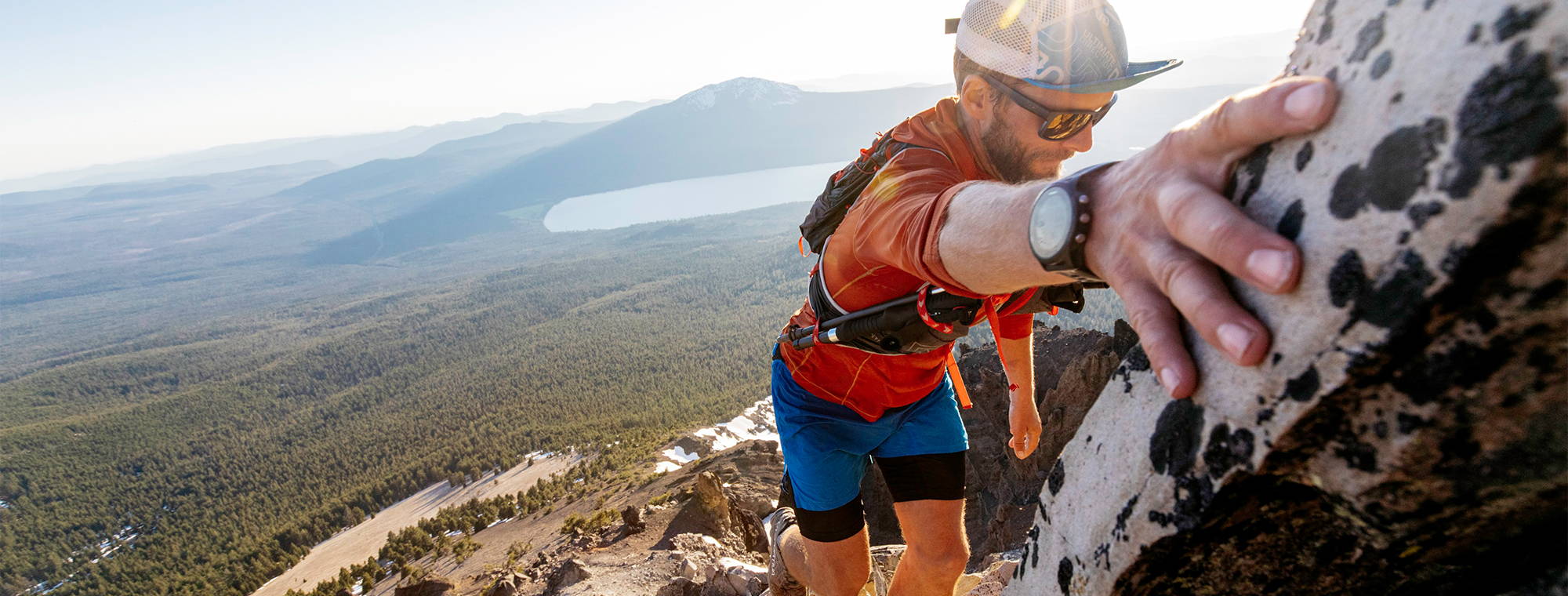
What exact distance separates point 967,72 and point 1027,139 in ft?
1.13

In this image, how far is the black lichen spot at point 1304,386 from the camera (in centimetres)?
111

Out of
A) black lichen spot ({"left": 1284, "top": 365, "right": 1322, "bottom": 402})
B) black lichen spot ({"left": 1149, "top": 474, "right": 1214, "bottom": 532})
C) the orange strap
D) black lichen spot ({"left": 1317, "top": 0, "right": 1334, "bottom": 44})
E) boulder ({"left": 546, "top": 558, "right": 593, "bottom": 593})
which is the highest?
black lichen spot ({"left": 1317, "top": 0, "right": 1334, "bottom": 44})

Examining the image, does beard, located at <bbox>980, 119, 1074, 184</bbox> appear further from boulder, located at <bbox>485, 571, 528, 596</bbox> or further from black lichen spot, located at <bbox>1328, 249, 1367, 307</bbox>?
boulder, located at <bbox>485, 571, 528, 596</bbox>

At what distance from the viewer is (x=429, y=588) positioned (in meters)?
11.5

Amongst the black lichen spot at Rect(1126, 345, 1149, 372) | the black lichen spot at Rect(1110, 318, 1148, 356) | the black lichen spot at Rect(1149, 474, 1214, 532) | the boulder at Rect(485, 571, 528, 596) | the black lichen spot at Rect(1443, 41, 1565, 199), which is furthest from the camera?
the black lichen spot at Rect(1110, 318, 1148, 356)

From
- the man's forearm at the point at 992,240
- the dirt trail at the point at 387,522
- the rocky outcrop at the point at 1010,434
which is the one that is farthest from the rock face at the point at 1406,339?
the dirt trail at the point at 387,522

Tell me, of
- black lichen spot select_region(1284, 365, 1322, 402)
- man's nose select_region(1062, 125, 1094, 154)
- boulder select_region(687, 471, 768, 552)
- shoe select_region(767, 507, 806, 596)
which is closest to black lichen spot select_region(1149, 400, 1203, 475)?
black lichen spot select_region(1284, 365, 1322, 402)

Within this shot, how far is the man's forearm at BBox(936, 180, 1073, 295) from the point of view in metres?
1.43

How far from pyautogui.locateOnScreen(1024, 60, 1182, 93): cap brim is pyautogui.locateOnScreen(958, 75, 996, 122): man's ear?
0.56 feet

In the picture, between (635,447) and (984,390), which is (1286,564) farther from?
(635,447)

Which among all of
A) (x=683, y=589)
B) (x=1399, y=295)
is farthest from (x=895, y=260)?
(x=683, y=589)

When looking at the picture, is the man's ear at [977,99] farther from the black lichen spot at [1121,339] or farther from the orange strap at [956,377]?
the black lichen spot at [1121,339]

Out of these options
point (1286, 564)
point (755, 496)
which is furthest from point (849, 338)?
point (755, 496)

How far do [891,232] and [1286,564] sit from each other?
3.73ft
